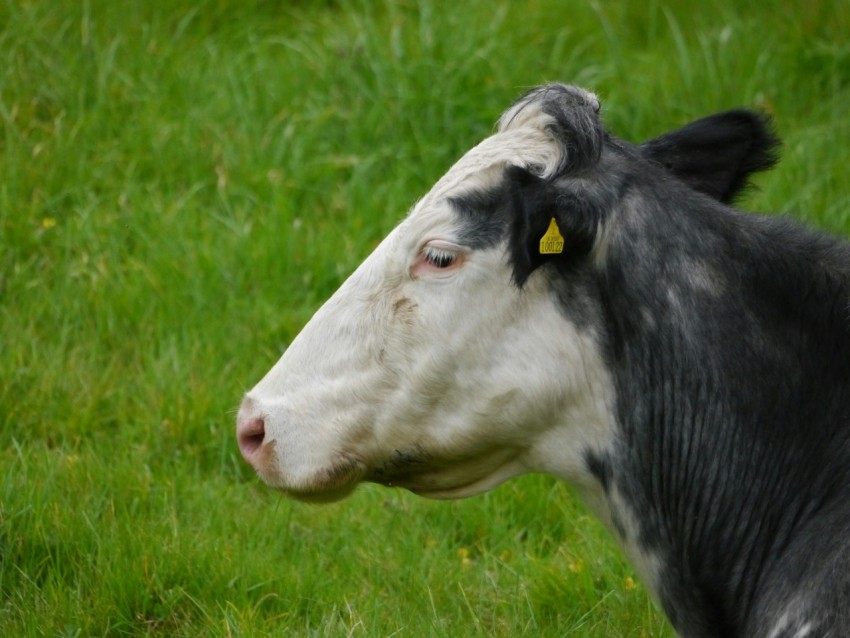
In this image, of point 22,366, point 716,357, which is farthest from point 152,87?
point 716,357

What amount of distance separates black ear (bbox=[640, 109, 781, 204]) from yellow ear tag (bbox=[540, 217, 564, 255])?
0.55 meters

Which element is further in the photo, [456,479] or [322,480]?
[456,479]

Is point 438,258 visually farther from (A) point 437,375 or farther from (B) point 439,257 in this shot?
(A) point 437,375

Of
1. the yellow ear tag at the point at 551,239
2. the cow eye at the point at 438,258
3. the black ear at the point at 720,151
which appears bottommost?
the cow eye at the point at 438,258

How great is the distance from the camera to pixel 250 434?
3627 mm

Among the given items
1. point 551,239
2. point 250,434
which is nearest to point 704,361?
point 551,239

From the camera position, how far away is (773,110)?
297 inches

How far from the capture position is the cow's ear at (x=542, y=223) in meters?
3.31

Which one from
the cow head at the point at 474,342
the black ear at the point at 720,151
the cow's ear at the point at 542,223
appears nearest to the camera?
the cow's ear at the point at 542,223

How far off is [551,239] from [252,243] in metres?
3.41

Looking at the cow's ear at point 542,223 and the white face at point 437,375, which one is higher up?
the cow's ear at point 542,223

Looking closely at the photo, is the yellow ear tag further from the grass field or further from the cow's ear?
the grass field

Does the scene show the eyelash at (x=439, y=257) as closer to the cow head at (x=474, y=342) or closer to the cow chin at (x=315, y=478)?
the cow head at (x=474, y=342)

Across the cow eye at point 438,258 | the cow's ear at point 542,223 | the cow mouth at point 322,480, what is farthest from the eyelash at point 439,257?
the cow mouth at point 322,480
